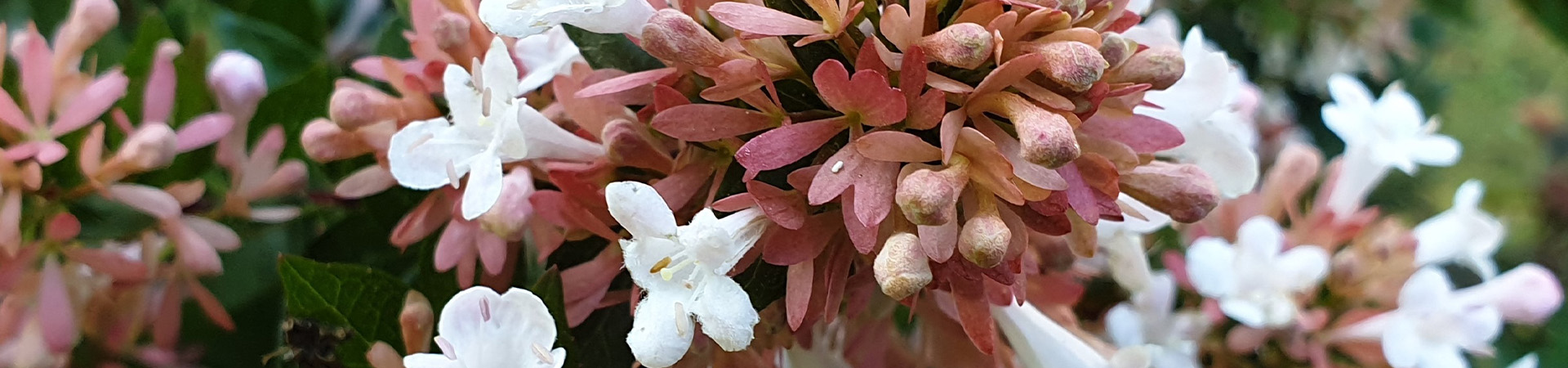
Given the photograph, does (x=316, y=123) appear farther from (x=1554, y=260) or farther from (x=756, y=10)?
(x=1554, y=260)

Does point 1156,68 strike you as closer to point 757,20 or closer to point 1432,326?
point 757,20

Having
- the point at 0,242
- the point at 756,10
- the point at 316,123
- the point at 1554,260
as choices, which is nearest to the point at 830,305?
the point at 756,10

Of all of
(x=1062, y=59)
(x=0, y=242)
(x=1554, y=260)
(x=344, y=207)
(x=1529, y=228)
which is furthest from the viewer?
(x=1529, y=228)

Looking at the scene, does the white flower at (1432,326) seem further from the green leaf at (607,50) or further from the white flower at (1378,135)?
the green leaf at (607,50)

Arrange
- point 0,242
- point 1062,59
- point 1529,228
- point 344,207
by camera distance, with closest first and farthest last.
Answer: point 1062,59, point 0,242, point 344,207, point 1529,228

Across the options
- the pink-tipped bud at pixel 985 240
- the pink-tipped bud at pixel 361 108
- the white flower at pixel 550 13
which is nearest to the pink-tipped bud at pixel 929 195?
the pink-tipped bud at pixel 985 240

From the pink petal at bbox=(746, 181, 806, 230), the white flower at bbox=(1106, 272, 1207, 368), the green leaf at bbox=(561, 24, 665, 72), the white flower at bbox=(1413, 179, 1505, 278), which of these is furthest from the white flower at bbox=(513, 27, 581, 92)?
the white flower at bbox=(1413, 179, 1505, 278)

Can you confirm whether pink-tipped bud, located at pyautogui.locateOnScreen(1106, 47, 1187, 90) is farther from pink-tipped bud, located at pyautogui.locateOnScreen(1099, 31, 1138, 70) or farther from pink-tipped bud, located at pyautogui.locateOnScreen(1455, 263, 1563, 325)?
pink-tipped bud, located at pyautogui.locateOnScreen(1455, 263, 1563, 325)
